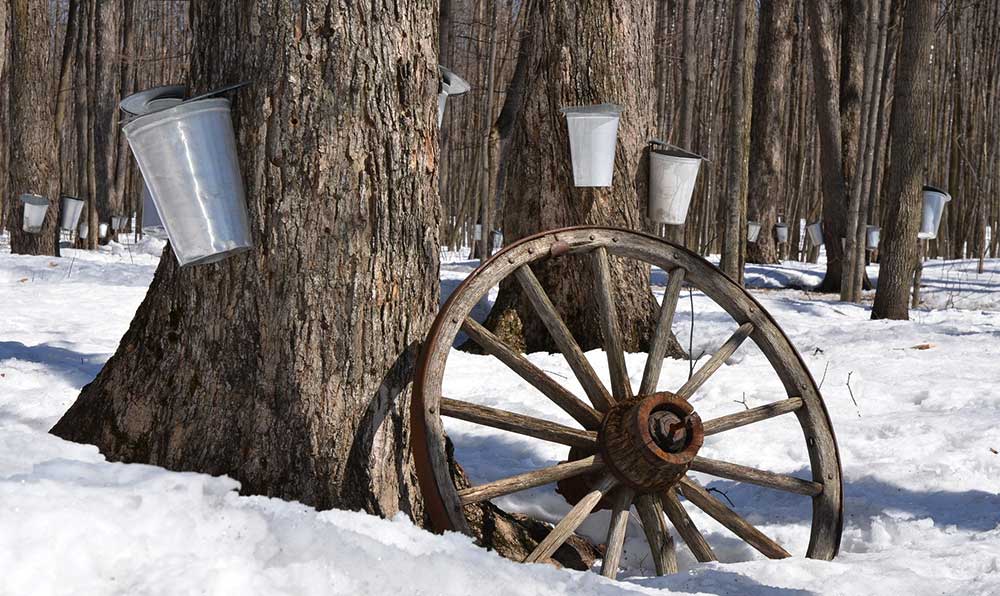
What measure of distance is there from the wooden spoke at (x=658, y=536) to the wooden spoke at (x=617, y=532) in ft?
0.19

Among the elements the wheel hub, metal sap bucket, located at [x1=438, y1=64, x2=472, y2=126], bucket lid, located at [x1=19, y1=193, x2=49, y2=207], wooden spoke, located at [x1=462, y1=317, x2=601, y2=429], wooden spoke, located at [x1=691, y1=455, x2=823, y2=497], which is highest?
metal sap bucket, located at [x1=438, y1=64, x2=472, y2=126]

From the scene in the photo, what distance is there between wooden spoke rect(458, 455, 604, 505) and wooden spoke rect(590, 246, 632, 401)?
0.23 m

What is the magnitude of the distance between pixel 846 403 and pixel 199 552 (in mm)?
3162

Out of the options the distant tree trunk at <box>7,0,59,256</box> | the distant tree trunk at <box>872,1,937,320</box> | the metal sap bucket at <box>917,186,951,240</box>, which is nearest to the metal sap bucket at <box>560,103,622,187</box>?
the distant tree trunk at <box>872,1,937,320</box>

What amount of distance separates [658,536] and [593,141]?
2.12 m

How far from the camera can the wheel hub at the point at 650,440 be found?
7.48ft

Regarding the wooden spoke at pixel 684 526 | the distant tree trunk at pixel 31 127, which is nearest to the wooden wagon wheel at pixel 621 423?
the wooden spoke at pixel 684 526

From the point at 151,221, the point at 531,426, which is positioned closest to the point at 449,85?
the point at 151,221

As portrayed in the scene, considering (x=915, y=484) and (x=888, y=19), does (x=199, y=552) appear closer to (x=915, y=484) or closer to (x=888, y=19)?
(x=915, y=484)

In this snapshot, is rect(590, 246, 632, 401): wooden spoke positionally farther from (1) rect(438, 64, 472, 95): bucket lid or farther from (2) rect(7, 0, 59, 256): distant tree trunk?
(2) rect(7, 0, 59, 256): distant tree trunk

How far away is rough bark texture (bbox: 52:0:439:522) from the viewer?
219cm

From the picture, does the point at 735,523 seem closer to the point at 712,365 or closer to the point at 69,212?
the point at 712,365

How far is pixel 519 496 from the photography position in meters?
2.93

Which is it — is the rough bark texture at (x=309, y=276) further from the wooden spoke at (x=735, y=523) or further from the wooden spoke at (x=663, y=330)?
the wooden spoke at (x=735, y=523)
